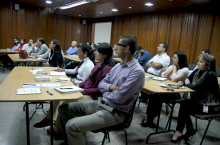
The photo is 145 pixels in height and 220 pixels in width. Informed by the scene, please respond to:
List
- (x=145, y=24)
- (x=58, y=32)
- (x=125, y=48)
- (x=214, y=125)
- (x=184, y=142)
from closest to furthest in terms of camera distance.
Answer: (x=125, y=48), (x=184, y=142), (x=214, y=125), (x=145, y=24), (x=58, y=32)

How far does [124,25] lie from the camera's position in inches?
368

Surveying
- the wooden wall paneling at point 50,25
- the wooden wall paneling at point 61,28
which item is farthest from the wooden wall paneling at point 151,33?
the wooden wall paneling at point 50,25

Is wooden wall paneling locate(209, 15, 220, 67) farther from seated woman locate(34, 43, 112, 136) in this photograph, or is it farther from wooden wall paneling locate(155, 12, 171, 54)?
seated woman locate(34, 43, 112, 136)

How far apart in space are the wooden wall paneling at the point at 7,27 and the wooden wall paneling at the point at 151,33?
7.15 metres

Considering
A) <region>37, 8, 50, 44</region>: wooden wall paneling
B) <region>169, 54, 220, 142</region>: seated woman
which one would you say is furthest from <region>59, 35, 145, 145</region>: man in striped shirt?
<region>37, 8, 50, 44</region>: wooden wall paneling

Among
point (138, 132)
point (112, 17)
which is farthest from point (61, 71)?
point (112, 17)

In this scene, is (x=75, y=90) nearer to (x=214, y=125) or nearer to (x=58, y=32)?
(x=214, y=125)

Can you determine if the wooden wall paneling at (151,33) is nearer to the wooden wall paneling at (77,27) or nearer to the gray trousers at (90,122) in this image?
the wooden wall paneling at (77,27)

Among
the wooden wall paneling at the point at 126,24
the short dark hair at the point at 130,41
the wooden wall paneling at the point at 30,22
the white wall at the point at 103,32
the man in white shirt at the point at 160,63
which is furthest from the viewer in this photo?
the white wall at the point at 103,32

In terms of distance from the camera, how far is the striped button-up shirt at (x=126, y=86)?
5.66 ft

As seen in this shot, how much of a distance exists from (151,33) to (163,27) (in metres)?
0.66

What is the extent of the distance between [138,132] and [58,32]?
385 inches

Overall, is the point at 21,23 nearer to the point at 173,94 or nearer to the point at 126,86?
the point at 173,94

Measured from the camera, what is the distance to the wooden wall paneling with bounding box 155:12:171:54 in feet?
23.9
